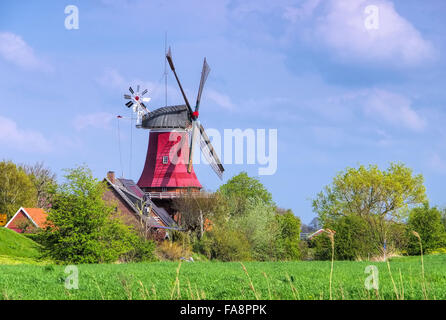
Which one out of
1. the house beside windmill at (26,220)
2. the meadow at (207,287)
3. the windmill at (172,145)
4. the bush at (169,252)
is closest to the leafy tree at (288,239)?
the windmill at (172,145)

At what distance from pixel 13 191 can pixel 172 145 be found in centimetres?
2026

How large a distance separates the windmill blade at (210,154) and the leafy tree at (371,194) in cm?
1092

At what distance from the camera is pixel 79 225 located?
24.7 m

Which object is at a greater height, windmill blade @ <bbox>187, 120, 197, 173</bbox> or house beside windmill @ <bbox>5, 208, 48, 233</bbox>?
windmill blade @ <bbox>187, 120, 197, 173</bbox>

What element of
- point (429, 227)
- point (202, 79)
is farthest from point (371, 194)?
point (202, 79)

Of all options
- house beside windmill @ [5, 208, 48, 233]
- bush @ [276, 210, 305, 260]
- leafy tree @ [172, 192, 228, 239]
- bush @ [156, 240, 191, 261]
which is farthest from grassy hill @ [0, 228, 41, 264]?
bush @ [276, 210, 305, 260]

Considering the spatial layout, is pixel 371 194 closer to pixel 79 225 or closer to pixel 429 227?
pixel 429 227

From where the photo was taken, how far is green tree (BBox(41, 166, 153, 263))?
24.5m

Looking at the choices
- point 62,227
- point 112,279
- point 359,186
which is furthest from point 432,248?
point 112,279

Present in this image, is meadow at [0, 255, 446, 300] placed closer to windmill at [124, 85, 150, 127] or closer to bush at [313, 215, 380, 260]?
bush at [313, 215, 380, 260]

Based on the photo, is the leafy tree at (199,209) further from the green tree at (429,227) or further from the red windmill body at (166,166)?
the green tree at (429,227)

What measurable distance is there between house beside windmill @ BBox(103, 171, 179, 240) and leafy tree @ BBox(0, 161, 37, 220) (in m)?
14.7

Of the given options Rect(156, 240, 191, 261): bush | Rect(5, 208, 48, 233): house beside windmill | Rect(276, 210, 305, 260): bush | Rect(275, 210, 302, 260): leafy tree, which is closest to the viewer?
Rect(156, 240, 191, 261): bush
